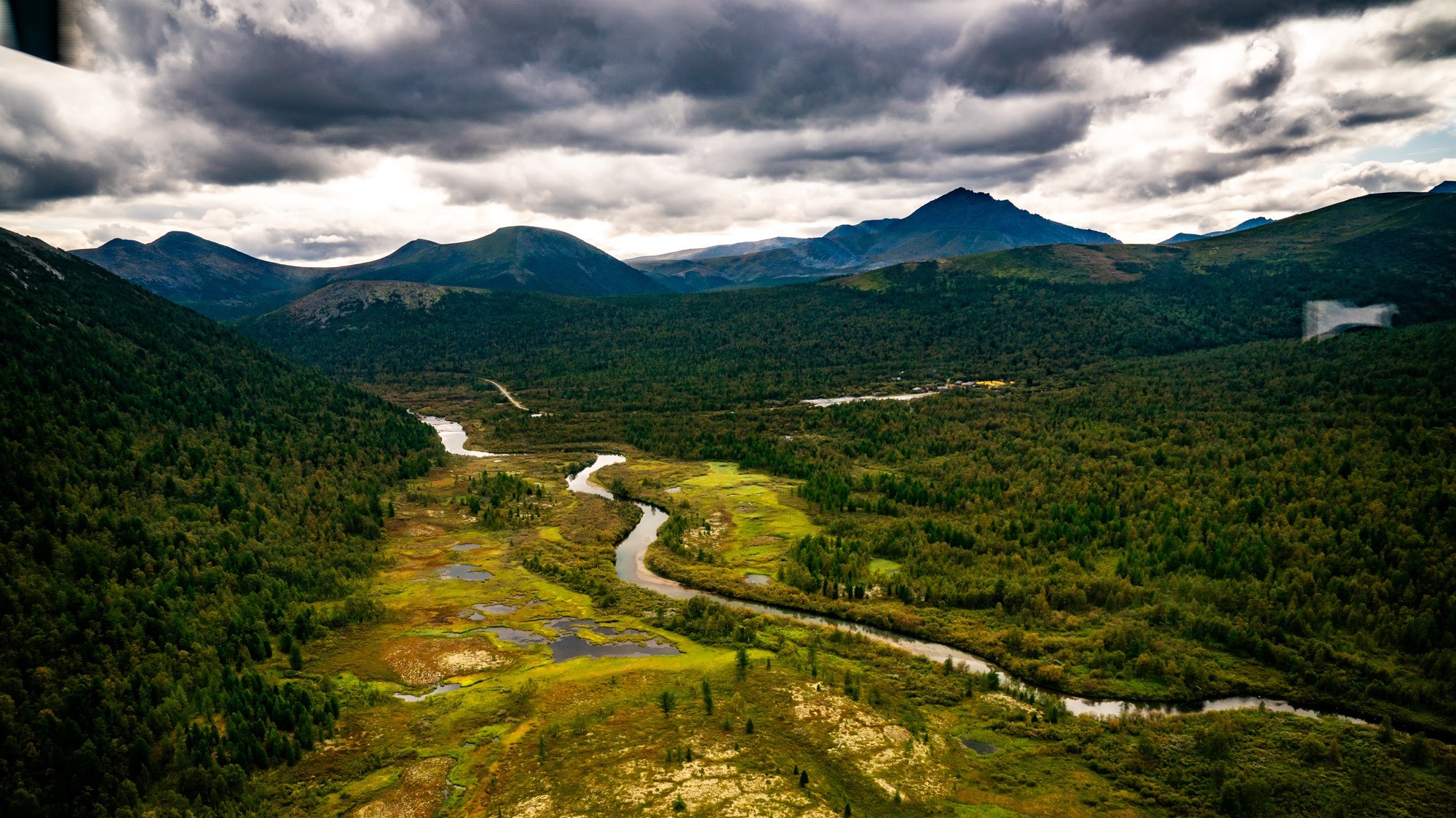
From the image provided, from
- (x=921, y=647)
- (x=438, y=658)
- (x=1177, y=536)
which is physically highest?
(x=1177, y=536)

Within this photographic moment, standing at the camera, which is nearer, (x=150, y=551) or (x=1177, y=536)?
(x=150, y=551)

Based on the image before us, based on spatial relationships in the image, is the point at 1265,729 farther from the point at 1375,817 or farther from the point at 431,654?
the point at 431,654

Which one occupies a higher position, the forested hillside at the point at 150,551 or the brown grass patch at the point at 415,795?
the forested hillside at the point at 150,551

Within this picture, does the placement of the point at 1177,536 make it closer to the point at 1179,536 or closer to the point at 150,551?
the point at 1179,536

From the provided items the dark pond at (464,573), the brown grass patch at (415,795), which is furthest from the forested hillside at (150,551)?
the dark pond at (464,573)

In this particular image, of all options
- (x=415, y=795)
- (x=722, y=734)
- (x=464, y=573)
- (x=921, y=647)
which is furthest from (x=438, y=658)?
(x=921, y=647)

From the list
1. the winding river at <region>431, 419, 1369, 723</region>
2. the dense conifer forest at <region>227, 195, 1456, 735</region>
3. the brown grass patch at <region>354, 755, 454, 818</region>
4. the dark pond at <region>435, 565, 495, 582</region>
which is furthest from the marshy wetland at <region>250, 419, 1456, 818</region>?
the dense conifer forest at <region>227, 195, 1456, 735</region>

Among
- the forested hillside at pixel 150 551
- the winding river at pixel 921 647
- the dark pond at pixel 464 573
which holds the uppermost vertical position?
the forested hillside at pixel 150 551

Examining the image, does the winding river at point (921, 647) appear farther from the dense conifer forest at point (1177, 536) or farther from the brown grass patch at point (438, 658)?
the brown grass patch at point (438, 658)
